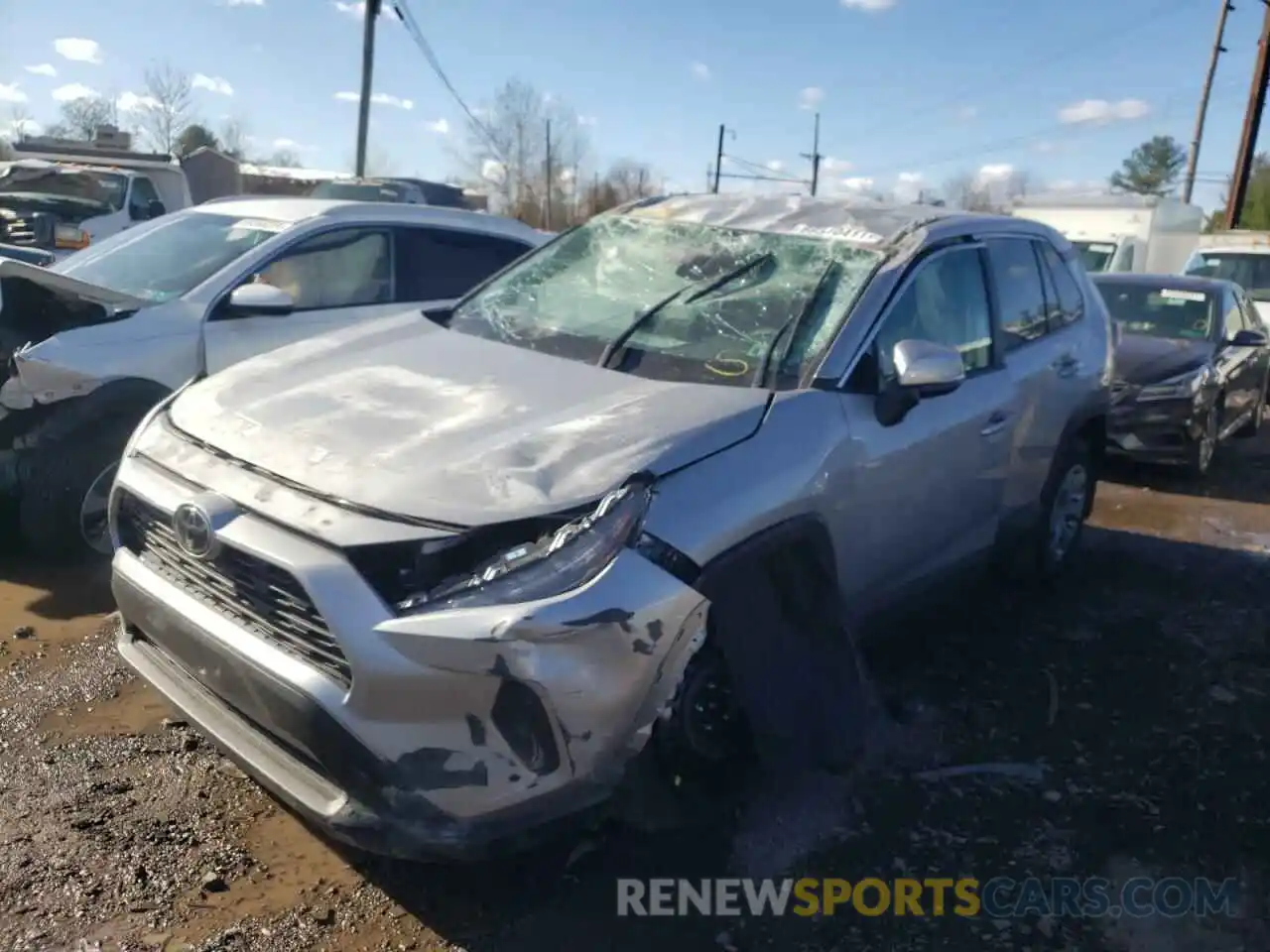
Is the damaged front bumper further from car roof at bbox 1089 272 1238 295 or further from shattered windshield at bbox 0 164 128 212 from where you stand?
shattered windshield at bbox 0 164 128 212

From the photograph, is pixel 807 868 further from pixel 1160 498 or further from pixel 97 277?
pixel 1160 498

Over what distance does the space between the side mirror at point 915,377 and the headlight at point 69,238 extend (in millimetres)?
11508

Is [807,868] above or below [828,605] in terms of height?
below

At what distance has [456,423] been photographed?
10.5 ft

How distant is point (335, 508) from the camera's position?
9.07ft

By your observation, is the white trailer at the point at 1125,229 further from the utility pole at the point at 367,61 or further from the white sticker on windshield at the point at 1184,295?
the utility pole at the point at 367,61

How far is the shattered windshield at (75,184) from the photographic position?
14.1 metres

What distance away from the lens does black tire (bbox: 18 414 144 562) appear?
17.1 ft

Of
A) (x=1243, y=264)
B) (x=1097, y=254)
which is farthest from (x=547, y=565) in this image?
(x=1097, y=254)

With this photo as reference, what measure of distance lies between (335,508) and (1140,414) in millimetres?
7148

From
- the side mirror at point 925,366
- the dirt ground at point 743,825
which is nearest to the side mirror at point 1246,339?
the dirt ground at point 743,825

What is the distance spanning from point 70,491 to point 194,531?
8.98 ft

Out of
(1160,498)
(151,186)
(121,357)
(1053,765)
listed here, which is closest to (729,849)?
(1053,765)

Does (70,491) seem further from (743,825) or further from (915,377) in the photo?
(915,377)
